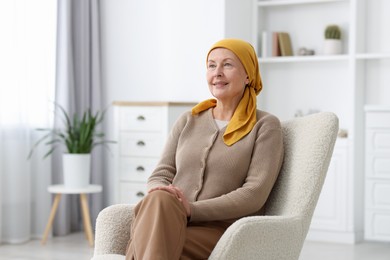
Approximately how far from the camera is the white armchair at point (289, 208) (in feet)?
7.07

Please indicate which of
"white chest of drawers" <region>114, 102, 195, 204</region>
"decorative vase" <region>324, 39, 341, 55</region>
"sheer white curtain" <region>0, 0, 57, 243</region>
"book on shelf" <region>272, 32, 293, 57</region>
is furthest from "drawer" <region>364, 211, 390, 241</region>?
"sheer white curtain" <region>0, 0, 57, 243</region>

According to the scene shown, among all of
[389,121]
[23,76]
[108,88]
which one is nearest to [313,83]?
[389,121]

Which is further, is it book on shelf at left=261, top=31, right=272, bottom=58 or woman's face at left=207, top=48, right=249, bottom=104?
book on shelf at left=261, top=31, right=272, bottom=58

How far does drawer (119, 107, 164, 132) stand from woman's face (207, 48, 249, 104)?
2191mm

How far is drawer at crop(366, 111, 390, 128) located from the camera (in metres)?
4.68

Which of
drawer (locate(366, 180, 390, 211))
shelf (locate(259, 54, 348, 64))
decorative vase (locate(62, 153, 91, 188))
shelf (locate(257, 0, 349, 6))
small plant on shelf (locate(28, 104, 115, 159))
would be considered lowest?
drawer (locate(366, 180, 390, 211))

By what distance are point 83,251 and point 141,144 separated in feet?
2.58

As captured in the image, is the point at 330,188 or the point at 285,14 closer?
the point at 330,188

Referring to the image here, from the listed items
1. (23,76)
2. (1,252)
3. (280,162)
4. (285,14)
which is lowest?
(1,252)

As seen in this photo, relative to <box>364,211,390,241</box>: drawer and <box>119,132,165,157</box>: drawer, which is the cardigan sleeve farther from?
<box>364,211,390,241</box>: drawer

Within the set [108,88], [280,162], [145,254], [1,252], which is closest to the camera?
[145,254]

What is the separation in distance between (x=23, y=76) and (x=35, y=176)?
691 mm

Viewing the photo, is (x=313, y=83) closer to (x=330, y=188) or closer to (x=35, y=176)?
(x=330, y=188)

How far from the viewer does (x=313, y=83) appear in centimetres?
532
